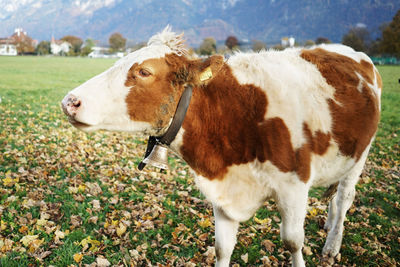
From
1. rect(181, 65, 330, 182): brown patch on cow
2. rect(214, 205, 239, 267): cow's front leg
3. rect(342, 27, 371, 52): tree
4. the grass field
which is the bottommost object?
rect(342, 27, 371, 52): tree

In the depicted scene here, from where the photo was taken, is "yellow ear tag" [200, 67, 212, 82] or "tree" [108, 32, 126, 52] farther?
"tree" [108, 32, 126, 52]

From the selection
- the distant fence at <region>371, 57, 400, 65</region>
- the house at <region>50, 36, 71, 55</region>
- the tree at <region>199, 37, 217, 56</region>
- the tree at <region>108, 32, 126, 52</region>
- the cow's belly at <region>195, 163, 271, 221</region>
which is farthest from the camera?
the tree at <region>108, 32, 126, 52</region>

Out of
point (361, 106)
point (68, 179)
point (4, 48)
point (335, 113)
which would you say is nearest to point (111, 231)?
point (68, 179)

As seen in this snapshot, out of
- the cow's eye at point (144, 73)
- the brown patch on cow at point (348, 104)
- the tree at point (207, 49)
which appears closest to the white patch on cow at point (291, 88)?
the brown patch on cow at point (348, 104)

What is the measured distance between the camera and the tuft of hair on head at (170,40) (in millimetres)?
2502

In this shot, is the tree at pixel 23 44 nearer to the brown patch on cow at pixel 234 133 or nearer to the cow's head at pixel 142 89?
the cow's head at pixel 142 89

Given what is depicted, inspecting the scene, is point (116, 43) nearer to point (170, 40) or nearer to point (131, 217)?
point (131, 217)

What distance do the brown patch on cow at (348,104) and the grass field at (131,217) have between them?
5.90ft

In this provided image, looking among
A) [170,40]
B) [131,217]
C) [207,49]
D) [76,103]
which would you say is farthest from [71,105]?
[207,49]

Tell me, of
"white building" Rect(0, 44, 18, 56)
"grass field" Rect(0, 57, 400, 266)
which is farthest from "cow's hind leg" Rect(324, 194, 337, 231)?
"white building" Rect(0, 44, 18, 56)

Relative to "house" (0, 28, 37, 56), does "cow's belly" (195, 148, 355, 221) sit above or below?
above

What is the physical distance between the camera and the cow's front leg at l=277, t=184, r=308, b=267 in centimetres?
270

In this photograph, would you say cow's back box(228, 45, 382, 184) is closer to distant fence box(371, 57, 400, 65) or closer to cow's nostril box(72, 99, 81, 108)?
cow's nostril box(72, 99, 81, 108)

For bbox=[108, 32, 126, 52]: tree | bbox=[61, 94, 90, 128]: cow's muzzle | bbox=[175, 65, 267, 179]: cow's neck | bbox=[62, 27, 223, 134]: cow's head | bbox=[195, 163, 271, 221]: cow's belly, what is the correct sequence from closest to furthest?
bbox=[61, 94, 90, 128]: cow's muzzle
bbox=[62, 27, 223, 134]: cow's head
bbox=[175, 65, 267, 179]: cow's neck
bbox=[195, 163, 271, 221]: cow's belly
bbox=[108, 32, 126, 52]: tree
